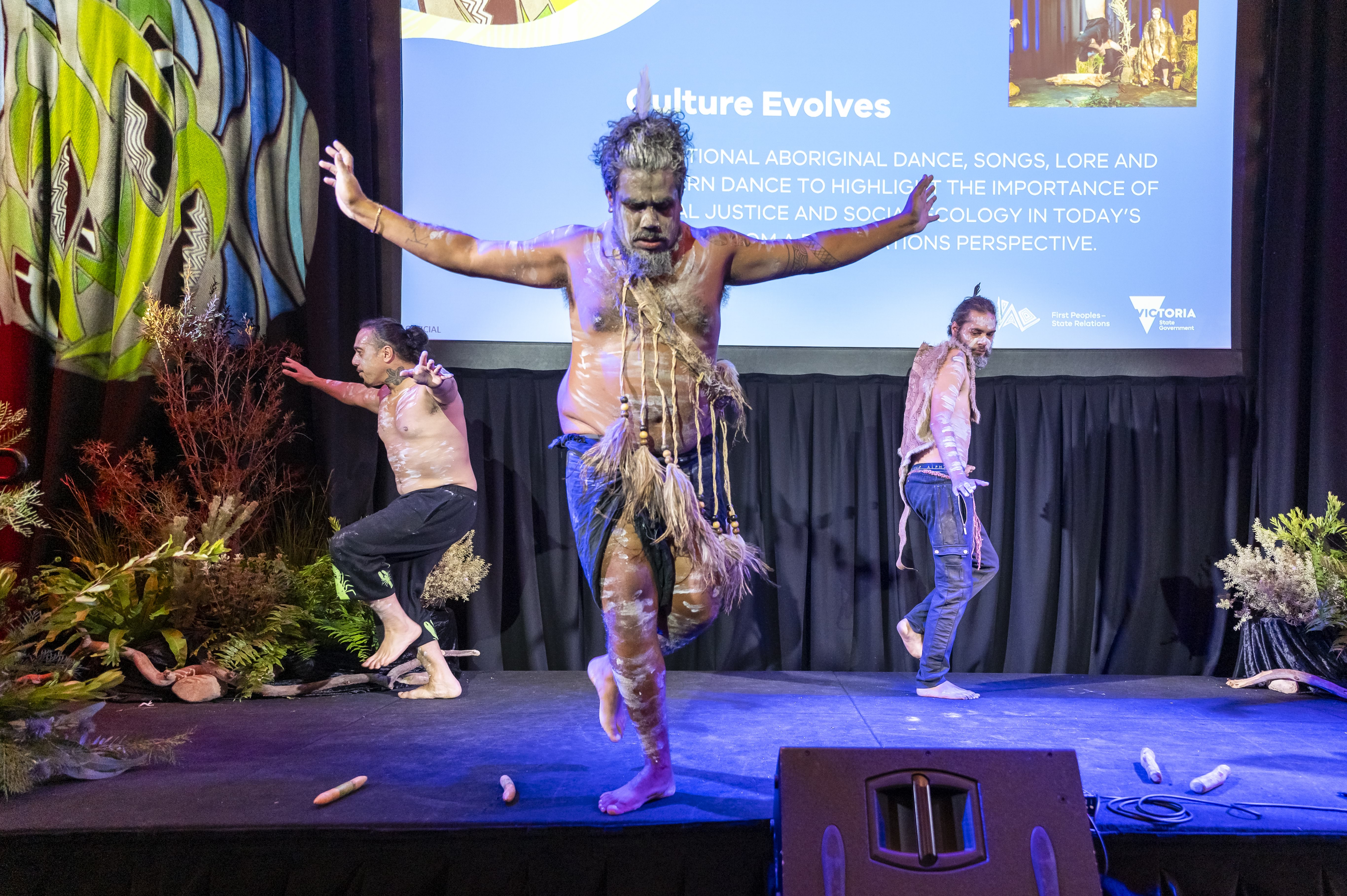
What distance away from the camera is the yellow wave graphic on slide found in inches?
201

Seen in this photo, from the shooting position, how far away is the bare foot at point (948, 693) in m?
4.39

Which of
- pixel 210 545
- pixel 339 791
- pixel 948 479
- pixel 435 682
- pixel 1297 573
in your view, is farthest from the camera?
pixel 1297 573

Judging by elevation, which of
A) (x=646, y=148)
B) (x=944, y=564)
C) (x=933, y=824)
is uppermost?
(x=646, y=148)

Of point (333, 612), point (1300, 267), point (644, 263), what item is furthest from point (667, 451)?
point (1300, 267)

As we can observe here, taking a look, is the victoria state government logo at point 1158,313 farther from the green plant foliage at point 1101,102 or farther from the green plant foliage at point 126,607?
the green plant foliage at point 126,607

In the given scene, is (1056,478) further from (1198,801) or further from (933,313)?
(1198,801)

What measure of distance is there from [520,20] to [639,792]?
433cm

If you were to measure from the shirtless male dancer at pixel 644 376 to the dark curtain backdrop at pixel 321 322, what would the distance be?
2619 millimetres

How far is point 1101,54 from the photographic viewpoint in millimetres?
5176

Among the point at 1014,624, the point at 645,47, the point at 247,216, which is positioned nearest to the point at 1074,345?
the point at 1014,624

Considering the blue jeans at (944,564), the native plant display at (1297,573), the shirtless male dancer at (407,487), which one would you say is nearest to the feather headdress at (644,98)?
the shirtless male dancer at (407,487)

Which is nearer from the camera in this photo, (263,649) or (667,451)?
(667,451)

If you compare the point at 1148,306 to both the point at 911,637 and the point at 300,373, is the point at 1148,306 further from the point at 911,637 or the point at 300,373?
the point at 300,373

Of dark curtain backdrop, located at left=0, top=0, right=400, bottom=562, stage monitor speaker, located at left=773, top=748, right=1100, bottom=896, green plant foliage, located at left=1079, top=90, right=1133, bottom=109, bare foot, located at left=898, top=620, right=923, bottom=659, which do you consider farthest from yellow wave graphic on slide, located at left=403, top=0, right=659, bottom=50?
stage monitor speaker, located at left=773, top=748, right=1100, bottom=896
